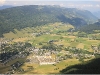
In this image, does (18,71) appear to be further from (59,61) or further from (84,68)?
(84,68)

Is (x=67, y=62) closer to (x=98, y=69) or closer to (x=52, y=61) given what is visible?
(x=52, y=61)

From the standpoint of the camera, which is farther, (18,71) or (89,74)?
(18,71)

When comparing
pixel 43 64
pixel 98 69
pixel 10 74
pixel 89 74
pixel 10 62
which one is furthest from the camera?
pixel 10 62

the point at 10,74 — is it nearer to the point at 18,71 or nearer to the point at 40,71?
the point at 18,71

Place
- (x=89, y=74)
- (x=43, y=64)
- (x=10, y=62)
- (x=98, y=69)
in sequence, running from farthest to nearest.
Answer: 1. (x=10, y=62)
2. (x=43, y=64)
3. (x=98, y=69)
4. (x=89, y=74)

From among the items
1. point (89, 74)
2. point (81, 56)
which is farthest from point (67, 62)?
point (89, 74)

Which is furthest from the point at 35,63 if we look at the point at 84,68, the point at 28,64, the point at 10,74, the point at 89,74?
the point at 89,74

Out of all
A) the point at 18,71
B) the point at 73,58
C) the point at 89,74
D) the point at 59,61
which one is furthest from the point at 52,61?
the point at 89,74

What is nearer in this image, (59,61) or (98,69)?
(98,69)

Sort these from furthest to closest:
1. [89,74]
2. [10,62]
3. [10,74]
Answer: [10,62], [10,74], [89,74]
